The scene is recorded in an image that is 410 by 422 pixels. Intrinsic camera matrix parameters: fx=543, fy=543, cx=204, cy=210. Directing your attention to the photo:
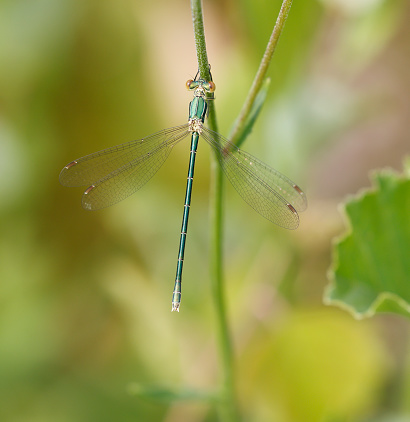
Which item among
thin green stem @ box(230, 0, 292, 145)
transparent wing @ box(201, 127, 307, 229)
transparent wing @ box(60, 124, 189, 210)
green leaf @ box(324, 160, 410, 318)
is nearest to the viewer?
thin green stem @ box(230, 0, 292, 145)

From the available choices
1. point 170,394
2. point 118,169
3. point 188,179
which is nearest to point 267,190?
point 188,179

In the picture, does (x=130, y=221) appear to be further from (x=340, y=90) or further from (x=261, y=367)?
(x=340, y=90)

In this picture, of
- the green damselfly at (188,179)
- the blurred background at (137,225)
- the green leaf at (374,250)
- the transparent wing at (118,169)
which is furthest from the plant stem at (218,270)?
the transparent wing at (118,169)

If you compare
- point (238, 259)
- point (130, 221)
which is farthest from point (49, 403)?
point (238, 259)

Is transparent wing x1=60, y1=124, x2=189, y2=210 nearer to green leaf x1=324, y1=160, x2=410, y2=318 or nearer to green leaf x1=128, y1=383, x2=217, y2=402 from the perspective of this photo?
green leaf x1=128, y1=383, x2=217, y2=402

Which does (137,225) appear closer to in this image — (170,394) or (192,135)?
(192,135)

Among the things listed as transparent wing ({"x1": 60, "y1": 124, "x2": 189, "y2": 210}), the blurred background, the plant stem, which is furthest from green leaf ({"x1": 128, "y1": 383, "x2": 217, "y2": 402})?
transparent wing ({"x1": 60, "y1": 124, "x2": 189, "y2": 210})

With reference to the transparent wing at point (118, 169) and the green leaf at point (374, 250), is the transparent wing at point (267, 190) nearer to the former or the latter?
the transparent wing at point (118, 169)
